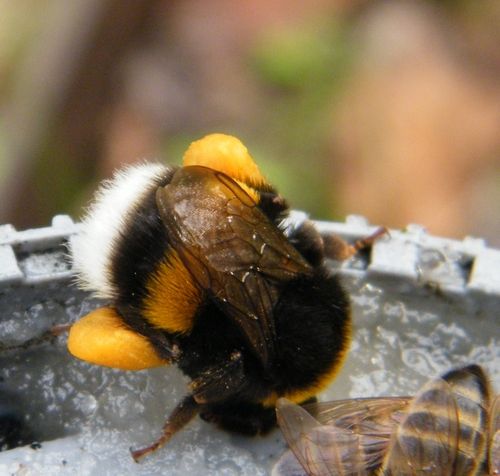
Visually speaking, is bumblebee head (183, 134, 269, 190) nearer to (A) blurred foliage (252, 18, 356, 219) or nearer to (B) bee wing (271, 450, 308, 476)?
(B) bee wing (271, 450, 308, 476)

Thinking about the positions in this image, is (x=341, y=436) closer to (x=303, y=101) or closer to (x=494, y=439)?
(x=494, y=439)

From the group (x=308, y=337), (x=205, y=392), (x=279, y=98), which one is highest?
(x=308, y=337)

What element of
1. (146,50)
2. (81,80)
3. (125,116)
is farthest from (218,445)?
(146,50)

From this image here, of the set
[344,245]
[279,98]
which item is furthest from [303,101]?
[344,245]

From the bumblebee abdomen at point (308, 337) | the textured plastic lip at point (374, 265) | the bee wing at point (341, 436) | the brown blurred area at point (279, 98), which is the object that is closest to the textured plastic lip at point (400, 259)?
the textured plastic lip at point (374, 265)

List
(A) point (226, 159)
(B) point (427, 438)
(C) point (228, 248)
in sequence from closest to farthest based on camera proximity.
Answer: (B) point (427, 438) < (C) point (228, 248) < (A) point (226, 159)

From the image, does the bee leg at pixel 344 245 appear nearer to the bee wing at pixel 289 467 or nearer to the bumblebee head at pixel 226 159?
the bumblebee head at pixel 226 159

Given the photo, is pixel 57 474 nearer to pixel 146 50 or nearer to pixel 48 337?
pixel 48 337
